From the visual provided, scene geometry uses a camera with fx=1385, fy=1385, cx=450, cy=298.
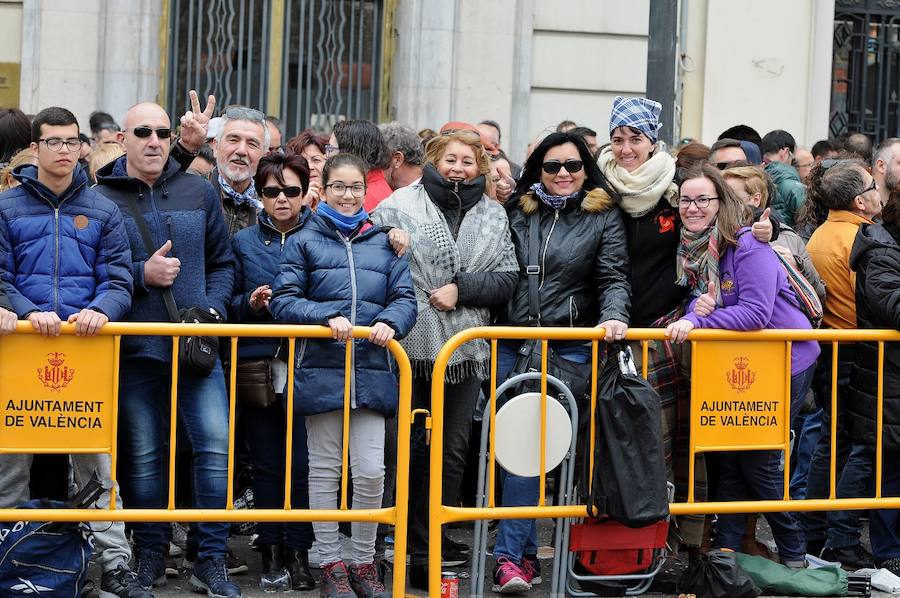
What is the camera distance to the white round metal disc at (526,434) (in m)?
6.30

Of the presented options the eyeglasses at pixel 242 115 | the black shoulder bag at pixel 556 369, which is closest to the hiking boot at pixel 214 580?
the black shoulder bag at pixel 556 369

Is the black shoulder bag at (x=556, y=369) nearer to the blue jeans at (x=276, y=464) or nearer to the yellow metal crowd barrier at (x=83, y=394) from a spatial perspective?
the yellow metal crowd barrier at (x=83, y=394)

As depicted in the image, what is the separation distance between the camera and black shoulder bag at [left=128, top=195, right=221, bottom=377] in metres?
6.20

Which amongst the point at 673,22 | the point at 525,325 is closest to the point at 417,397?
the point at 525,325

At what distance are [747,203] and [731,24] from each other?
6.52m

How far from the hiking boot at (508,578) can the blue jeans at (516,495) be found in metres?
0.07

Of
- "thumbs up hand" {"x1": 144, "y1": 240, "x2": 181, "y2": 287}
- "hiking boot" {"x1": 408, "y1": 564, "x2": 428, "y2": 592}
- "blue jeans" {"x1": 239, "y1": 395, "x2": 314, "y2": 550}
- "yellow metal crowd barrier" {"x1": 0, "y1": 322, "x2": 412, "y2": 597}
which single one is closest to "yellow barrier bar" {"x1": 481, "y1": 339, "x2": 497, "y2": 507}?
"yellow metal crowd barrier" {"x1": 0, "y1": 322, "x2": 412, "y2": 597}

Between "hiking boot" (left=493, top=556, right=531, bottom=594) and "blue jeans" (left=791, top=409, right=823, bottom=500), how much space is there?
6.93 feet

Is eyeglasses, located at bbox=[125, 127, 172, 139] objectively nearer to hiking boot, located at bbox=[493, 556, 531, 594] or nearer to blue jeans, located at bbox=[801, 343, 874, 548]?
hiking boot, located at bbox=[493, 556, 531, 594]

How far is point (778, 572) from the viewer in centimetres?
680

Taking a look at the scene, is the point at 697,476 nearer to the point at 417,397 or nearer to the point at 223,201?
the point at 417,397

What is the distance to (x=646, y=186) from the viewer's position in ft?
22.6

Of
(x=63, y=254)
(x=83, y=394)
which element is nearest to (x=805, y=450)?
(x=83, y=394)

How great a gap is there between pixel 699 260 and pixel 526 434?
123 centimetres
